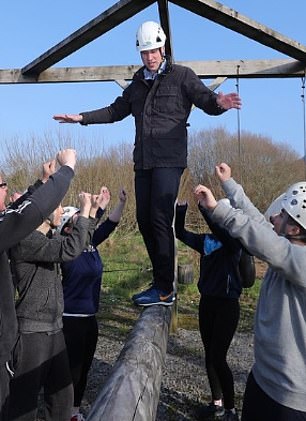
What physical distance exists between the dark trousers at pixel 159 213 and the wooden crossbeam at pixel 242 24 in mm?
1880

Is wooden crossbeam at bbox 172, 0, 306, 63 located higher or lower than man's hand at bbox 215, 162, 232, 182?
higher

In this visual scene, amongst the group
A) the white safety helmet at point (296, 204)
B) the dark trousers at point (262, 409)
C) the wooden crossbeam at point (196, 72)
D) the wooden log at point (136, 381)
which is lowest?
the dark trousers at point (262, 409)

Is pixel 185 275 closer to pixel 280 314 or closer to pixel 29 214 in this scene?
pixel 280 314

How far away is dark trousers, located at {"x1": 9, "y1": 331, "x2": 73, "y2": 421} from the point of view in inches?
132

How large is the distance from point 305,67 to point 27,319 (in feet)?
14.0

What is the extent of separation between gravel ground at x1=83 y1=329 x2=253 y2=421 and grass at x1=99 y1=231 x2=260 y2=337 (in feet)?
2.13

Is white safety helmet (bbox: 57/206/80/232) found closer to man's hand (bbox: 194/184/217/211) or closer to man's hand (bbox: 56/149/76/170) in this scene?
man's hand (bbox: 56/149/76/170)

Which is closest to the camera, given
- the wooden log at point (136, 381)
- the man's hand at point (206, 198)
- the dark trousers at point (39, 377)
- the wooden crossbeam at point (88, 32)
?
the wooden log at point (136, 381)

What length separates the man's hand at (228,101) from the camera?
3.86 meters

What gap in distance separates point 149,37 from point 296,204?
2175mm

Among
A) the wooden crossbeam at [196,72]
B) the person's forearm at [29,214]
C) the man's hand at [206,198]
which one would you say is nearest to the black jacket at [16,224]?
the person's forearm at [29,214]

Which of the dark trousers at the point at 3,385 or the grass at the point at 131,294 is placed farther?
the grass at the point at 131,294

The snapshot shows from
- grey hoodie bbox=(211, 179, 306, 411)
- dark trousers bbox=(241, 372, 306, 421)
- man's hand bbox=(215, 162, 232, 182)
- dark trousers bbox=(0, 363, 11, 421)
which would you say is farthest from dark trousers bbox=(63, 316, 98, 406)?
grey hoodie bbox=(211, 179, 306, 411)

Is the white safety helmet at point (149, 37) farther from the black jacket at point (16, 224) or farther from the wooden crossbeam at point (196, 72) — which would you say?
the wooden crossbeam at point (196, 72)
